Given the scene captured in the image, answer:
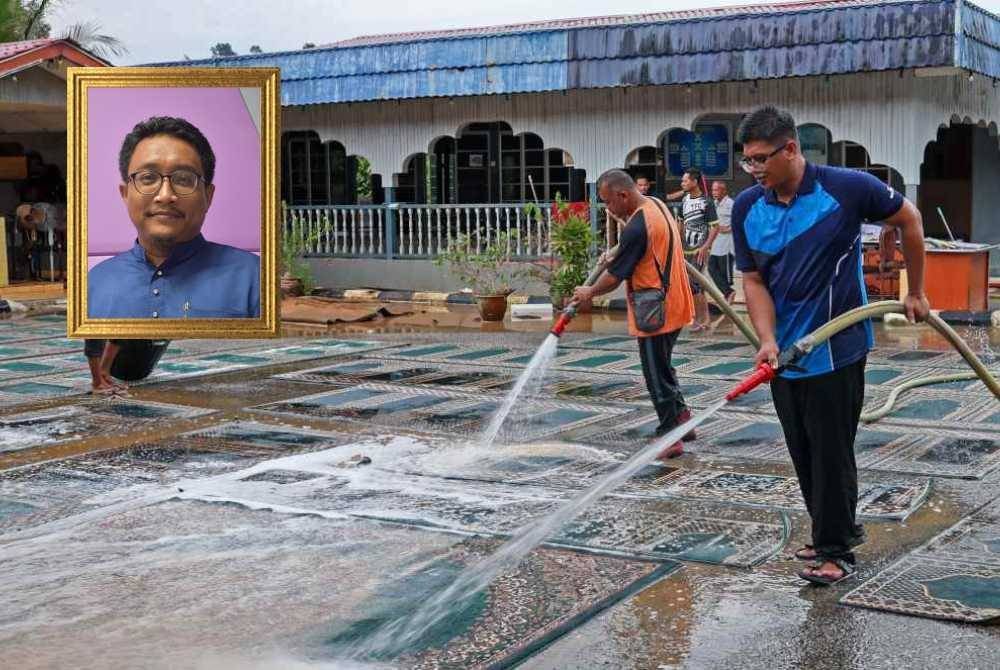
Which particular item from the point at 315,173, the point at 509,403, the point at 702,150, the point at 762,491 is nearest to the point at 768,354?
the point at 762,491

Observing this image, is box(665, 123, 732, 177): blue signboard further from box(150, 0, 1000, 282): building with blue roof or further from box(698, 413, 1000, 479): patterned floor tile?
box(698, 413, 1000, 479): patterned floor tile

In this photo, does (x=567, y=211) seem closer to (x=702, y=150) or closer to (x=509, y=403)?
(x=702, y=150)

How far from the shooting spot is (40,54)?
18.7 meters

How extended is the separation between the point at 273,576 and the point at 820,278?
2.44 metres

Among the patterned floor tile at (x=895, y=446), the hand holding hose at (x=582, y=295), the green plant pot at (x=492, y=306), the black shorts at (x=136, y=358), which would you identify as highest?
the hand holding hose at (x=582, y=295)

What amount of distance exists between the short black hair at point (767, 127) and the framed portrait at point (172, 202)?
574cm

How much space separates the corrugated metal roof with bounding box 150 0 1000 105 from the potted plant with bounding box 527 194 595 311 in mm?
1905

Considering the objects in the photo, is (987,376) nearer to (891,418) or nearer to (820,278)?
(820,278)

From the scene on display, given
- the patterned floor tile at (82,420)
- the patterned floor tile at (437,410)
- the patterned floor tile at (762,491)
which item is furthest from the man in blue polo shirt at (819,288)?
the patterned floor tile at (82,420)

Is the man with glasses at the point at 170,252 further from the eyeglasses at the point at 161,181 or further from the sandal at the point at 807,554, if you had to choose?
the sandal at the point at 807,554

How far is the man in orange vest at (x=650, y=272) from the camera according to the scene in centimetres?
779

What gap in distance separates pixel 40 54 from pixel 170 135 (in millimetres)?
9870

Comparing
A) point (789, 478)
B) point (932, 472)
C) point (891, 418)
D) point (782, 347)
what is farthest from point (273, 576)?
point (891, 418)

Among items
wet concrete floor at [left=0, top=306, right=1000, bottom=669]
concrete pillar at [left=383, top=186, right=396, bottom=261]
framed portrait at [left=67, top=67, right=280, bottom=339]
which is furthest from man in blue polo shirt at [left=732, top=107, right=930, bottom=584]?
concrete pillar at [left=383, top=186, right=396, bottom=261]
